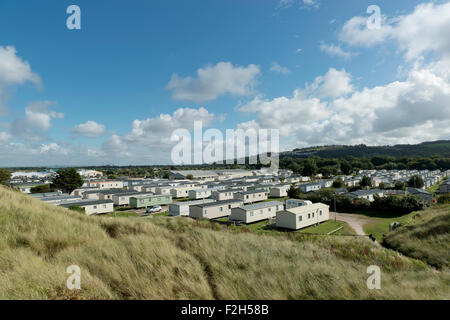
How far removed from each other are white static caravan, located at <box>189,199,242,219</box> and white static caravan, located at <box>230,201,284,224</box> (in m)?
1.71

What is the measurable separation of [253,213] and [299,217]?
585 cm

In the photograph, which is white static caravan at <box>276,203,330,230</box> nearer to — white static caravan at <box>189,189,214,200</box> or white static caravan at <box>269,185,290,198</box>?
white static caravan at <box>269,185,290,198</box>

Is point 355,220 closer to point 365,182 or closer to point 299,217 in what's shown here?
point 299,217

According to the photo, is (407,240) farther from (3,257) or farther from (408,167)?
(408,167)

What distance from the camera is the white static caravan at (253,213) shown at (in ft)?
89.4

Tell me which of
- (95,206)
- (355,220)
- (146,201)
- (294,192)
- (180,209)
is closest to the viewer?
(355,220)

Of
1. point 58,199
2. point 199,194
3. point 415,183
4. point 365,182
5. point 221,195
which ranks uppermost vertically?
point 365,182

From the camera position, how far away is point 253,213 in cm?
2773

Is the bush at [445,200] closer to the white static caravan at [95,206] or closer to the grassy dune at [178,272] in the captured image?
the grassy dune at [178,272]

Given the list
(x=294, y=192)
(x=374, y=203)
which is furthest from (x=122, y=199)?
(x=374, y=203)
